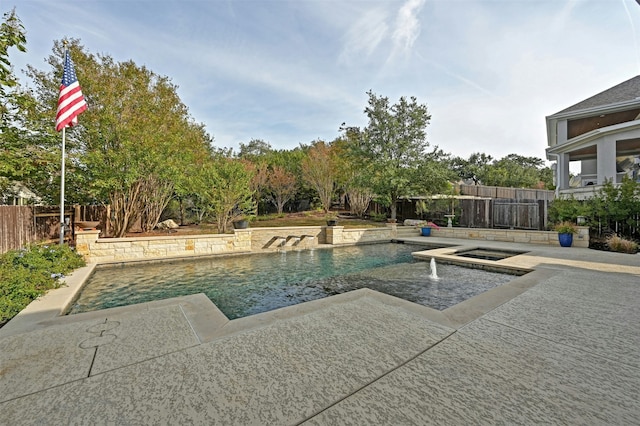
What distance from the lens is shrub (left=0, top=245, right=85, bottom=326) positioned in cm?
365

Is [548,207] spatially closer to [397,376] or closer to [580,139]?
[580,139]

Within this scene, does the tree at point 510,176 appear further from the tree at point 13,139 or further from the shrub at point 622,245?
the tree at point 13,139

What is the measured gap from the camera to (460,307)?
3.53m

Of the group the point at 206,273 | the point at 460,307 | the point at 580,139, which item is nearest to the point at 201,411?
the point at 460,307

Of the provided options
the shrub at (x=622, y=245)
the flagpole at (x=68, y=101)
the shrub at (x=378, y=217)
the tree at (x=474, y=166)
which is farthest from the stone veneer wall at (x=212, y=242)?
the tree at (x=474, y=166)

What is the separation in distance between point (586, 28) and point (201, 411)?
11.7m

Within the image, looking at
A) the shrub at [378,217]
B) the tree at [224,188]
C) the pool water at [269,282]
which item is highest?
the tree at [224,188]

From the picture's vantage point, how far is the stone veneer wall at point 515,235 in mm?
9336

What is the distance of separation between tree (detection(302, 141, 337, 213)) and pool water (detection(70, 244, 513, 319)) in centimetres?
1036

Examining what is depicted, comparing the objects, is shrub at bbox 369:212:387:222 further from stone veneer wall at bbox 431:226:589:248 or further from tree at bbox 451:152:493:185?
tree at bbox 451:152:493:185

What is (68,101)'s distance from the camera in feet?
20.8

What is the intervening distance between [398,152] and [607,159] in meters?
9.17

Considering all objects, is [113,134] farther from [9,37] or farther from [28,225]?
[9,37]

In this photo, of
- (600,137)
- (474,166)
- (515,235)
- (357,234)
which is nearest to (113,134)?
(357,234)
